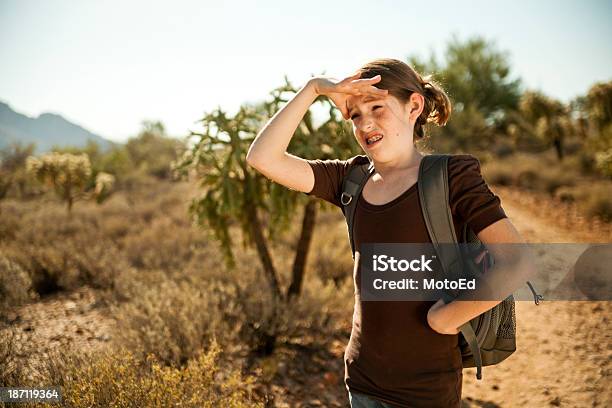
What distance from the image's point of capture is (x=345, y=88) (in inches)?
60.8

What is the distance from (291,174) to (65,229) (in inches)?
345

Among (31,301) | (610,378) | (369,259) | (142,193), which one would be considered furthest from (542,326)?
(142,193)

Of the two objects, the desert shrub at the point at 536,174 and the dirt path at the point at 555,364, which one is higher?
the desert shrub at the point at 536,174

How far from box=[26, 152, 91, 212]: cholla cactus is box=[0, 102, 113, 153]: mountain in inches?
97.5

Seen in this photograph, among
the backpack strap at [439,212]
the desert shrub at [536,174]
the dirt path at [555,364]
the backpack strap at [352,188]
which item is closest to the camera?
the backpack strap at [439,212]

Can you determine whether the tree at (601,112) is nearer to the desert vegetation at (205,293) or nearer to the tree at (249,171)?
the desert vegetation at (205,293)

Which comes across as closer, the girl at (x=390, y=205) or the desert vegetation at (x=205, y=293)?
the girl at (x=390, y=205)

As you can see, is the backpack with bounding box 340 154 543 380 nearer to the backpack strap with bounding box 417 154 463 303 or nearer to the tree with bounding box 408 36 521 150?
the backpack strap with bounding box 417 154 463 303

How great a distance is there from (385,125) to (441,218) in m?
0.43

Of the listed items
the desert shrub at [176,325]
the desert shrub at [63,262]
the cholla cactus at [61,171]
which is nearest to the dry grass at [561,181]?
the desert shrub at [176,325]

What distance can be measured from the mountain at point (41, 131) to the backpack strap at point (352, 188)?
13259 mm

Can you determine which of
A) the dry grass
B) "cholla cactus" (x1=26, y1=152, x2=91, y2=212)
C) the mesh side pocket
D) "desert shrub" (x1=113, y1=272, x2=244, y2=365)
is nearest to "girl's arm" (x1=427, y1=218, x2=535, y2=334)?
the mesh side pocket

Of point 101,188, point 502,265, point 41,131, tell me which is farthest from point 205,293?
point 41,131

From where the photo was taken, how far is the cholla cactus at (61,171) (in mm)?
10406
